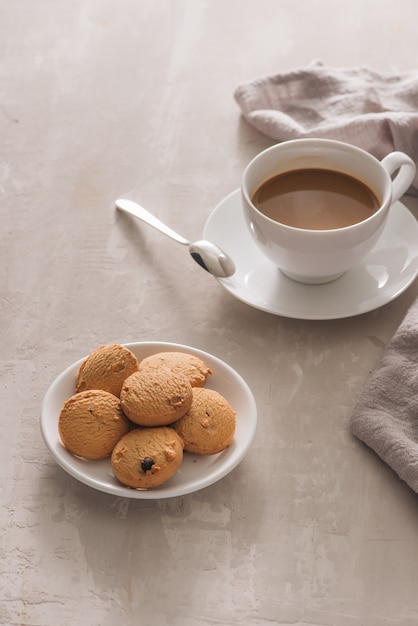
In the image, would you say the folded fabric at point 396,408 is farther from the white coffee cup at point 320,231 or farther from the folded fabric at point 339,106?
the folded fabric at point 339,106

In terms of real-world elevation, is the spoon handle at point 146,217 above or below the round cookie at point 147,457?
below

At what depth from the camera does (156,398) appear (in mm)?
680

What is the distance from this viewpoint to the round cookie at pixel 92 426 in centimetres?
68

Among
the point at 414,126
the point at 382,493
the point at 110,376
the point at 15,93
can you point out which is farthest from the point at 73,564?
the point at 15,93

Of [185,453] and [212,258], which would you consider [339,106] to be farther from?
[185,453]

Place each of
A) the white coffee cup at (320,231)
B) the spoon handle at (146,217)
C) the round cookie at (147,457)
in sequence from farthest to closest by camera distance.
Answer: the spoon handle at (146,217)
the white coffee cup at (320,231)
the round cookie at (147,457)

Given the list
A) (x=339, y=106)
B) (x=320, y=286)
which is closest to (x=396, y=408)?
(x=320, y=286)

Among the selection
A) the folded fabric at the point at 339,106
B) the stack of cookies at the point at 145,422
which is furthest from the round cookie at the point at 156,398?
the folded fabric at the point at 339,106

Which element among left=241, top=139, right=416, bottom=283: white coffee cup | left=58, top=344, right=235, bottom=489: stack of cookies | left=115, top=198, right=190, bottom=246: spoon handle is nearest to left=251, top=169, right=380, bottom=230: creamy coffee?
left=241, top=139, right=416, bottom=283: white coffee cup

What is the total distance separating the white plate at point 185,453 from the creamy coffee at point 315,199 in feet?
0.62

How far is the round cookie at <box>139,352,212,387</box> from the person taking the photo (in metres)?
0.73

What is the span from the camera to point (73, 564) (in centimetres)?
67

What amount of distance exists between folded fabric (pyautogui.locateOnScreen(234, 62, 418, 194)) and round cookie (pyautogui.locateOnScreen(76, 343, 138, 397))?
1.44 feet

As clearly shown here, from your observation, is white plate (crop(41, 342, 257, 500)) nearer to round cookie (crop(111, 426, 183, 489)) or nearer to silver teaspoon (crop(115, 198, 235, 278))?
round cookie (crop(111, 426, 183, 489))
